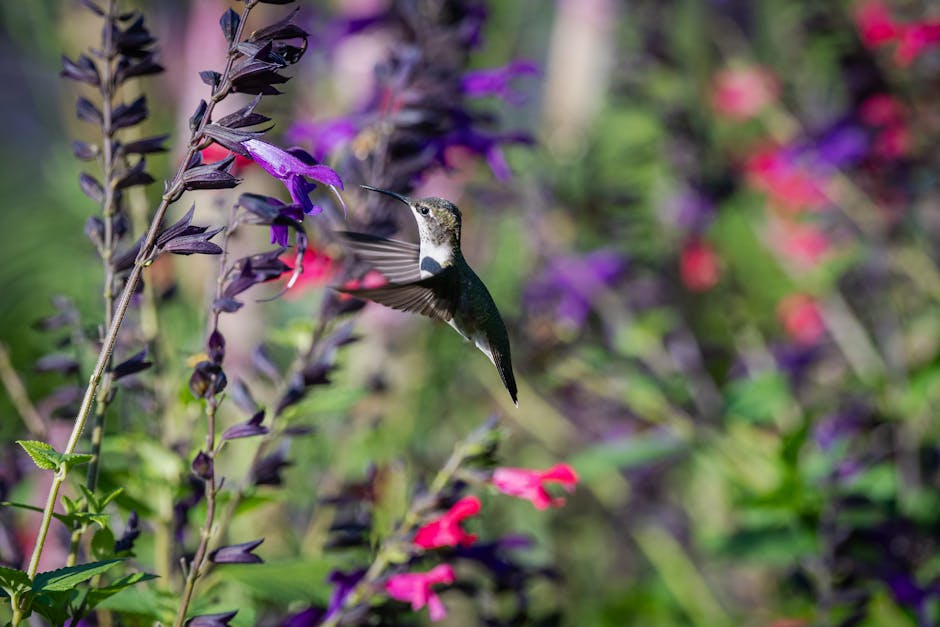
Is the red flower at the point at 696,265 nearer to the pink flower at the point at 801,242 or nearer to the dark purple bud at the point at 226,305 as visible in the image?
the pink flower at the point at 801,242

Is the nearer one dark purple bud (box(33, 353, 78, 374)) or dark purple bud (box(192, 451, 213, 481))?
dark purple bud (box(192, 451, 213, 481))

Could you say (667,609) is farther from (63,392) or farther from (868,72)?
(63,392)

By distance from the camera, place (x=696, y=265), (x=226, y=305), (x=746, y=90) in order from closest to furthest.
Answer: (x=226, y=305) < (x=696, y=265) < (x=746, y=90)

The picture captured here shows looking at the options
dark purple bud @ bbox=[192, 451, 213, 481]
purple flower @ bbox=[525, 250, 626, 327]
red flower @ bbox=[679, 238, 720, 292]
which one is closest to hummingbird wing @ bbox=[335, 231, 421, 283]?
dark purple bud @ bbox=[192, 451, 213, 481]

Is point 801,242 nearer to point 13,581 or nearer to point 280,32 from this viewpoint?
point 280,32

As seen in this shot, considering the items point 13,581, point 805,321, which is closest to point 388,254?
point 13,581

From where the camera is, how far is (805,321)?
131 inches

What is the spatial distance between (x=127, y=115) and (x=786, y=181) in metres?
2.59

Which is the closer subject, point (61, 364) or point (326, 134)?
point (61, 364)

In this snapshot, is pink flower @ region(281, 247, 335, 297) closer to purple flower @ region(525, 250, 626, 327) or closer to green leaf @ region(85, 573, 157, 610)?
green leaf @ region(85, 573, 157, 610)

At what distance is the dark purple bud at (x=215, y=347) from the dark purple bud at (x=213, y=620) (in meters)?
0.23

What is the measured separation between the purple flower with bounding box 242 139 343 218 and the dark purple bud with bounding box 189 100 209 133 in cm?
6

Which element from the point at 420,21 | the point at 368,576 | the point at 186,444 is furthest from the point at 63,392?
the point at 420,21

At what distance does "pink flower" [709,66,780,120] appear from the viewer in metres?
2.90
